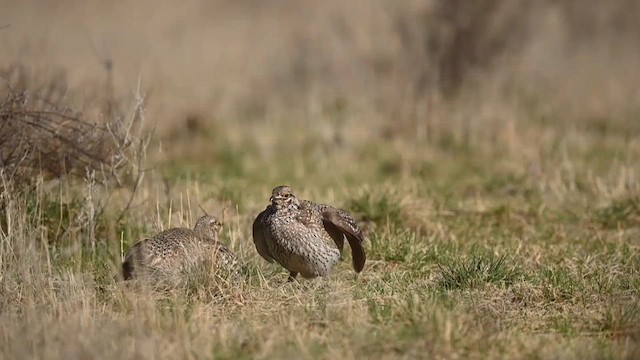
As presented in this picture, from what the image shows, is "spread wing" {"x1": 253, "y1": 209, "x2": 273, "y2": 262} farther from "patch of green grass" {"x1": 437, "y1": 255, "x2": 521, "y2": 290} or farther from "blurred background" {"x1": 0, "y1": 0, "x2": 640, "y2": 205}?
"blurred background" {"x1": 0, "y1": 0, "x2": 640, "y2": 205}

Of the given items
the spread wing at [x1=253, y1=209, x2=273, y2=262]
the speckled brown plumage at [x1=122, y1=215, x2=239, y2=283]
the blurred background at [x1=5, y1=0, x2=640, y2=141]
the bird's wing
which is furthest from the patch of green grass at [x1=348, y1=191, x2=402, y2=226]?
the blurred background at [x1=5, y1=0, x2=640, y2=141]

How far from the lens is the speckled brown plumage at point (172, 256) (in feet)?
23.0

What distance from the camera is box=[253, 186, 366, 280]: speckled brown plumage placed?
24.5ft

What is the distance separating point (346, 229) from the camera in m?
7.71

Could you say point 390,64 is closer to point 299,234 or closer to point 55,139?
point 55,139

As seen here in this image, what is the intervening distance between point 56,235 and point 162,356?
3.21 m

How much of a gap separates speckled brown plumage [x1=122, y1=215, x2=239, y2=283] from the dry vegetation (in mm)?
148

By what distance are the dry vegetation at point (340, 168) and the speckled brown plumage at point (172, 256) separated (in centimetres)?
15

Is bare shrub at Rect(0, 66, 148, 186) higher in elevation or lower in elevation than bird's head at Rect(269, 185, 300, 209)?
higher

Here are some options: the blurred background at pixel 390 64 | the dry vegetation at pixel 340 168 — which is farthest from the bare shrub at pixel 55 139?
the blurred background at pixel 390 64

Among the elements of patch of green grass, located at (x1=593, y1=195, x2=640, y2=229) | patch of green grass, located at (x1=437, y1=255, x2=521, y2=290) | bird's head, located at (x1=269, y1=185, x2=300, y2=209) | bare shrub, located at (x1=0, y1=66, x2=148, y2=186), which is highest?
bare shrub, located at (x1=0, y1=66, x2=148, y2=186)

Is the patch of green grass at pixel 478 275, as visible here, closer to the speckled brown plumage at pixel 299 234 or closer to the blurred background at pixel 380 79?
the speckled brown plumage at pixel 299 234

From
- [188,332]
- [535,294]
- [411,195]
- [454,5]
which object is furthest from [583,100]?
[188,332]

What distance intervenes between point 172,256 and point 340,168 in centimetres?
589
